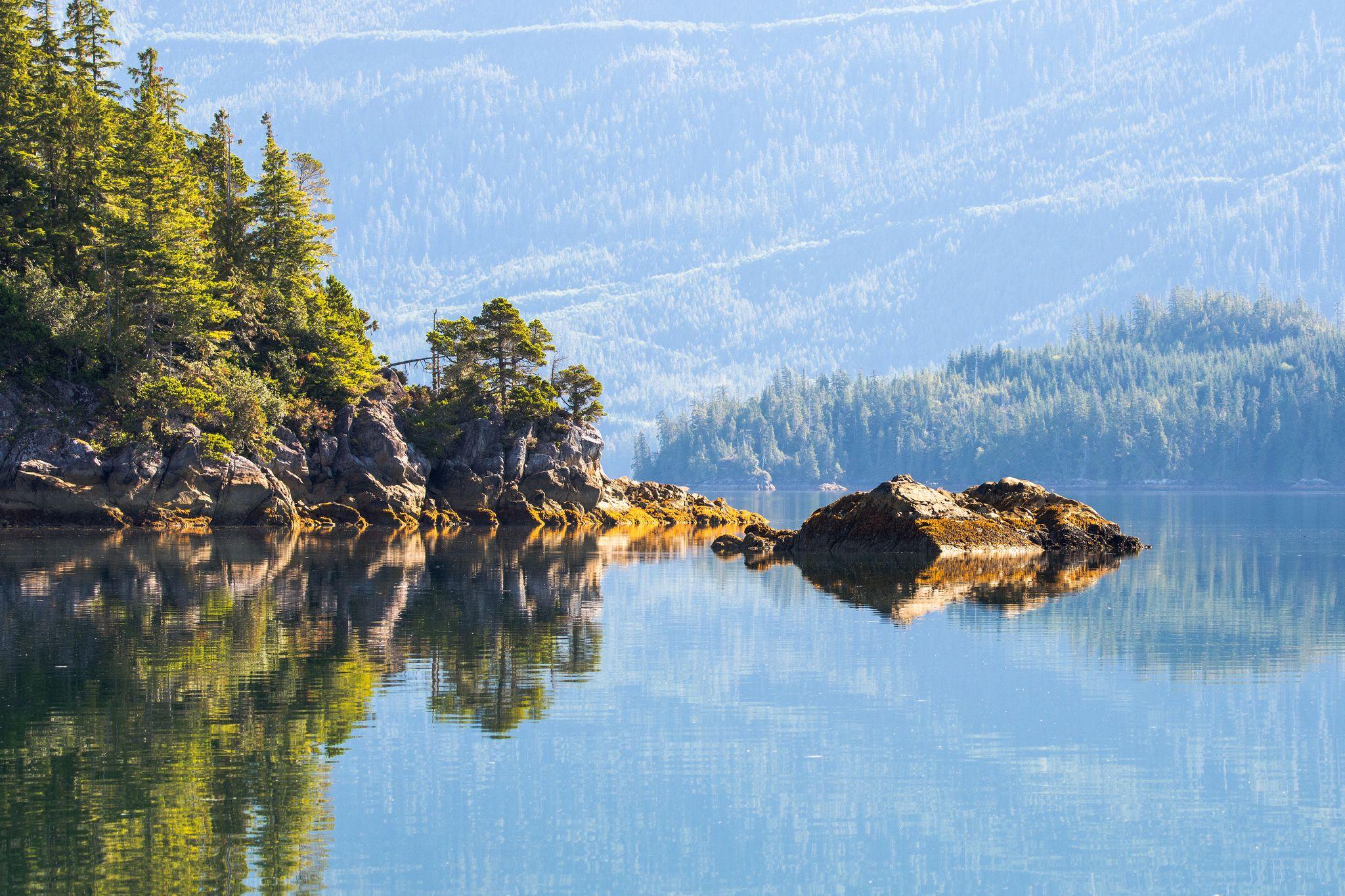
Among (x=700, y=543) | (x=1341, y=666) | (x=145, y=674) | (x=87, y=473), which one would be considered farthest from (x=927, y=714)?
(x=87, y=473)

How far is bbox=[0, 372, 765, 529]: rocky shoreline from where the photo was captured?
244 ft

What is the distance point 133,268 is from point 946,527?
4494cm

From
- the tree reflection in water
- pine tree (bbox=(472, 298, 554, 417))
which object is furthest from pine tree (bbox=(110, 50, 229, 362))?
the tree reflection in water

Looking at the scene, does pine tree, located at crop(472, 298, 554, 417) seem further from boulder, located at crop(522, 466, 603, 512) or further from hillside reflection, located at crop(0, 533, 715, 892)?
hillside reflection, located at crop(0, 533, 715, 892)

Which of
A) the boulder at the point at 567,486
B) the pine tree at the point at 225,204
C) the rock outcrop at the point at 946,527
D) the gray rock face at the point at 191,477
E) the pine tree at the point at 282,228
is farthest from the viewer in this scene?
the boulder at the point at 567,486

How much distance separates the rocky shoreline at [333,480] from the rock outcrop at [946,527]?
27428 millimetres

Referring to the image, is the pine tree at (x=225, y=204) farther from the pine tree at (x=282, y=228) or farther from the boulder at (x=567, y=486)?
the boulder at (x=567, y=486)

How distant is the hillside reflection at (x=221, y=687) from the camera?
51.2 ft

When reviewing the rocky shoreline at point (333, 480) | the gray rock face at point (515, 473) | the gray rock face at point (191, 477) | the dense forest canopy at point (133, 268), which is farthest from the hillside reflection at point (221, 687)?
the gray rock face at point (515, 473)

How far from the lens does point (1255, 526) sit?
92.6 metres

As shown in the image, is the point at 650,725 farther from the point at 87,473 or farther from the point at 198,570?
the point at 87,473

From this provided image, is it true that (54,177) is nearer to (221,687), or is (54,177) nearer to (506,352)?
(506,352)

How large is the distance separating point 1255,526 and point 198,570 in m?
67.1

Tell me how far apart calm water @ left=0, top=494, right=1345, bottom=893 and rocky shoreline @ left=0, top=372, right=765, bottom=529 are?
36253 mm
